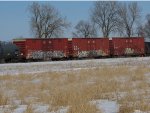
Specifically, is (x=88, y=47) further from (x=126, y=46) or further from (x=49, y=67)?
(x=49, y=67)

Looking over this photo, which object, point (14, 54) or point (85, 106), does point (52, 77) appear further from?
point (14, 54)

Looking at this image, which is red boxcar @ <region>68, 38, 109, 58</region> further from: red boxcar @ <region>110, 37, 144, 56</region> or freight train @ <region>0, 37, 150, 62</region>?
red boxcar @ <region>110, 37, 144, 56</region>

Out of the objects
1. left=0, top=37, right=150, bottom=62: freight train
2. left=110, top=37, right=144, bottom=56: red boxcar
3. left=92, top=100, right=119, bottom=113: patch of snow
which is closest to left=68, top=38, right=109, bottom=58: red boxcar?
left=0, top=37, right=150, bottom=62: freight train

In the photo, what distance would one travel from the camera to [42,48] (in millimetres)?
45938

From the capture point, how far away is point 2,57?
1594 inches

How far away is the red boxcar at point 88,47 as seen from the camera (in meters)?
47.3

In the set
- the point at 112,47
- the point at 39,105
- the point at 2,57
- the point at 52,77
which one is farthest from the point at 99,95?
the point at 112,47

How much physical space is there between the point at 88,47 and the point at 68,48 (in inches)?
111

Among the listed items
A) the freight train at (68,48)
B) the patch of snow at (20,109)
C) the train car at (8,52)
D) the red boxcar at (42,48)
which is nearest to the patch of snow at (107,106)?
the patch of snow at (20,109)

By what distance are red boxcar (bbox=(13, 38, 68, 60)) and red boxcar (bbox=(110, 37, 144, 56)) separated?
676cm

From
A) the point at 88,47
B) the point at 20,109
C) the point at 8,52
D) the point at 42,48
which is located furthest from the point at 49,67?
the point at 88,47

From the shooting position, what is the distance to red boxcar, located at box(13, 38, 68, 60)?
4481cm

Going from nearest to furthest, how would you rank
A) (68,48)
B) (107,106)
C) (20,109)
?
1. (20,109)
2. (107,106)
3. (68,48)

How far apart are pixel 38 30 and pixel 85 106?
8941cm
